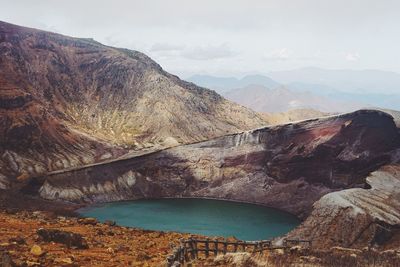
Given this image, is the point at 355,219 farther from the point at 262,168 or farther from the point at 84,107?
the point at 84,107

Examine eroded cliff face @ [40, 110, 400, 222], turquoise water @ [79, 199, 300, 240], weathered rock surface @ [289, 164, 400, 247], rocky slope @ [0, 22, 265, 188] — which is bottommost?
turquoise water @ [79, 199, 300, 240]

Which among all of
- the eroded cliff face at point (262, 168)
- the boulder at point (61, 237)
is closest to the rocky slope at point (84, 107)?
the eroded cliff face at point (262, 168)

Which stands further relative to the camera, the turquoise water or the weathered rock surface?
the turquoise water

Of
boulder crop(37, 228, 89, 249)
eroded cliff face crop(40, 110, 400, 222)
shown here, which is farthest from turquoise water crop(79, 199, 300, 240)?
boulder crop(37, 228, 89, 249)

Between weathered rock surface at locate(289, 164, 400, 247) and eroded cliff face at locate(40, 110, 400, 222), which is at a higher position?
eroded cliff face at locate(40, 110, 400, 222)

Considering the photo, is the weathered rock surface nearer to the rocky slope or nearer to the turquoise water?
the turquoise water

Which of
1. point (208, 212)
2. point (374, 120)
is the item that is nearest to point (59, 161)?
point (208, 212)

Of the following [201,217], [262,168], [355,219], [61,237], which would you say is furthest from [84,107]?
[61,237]
